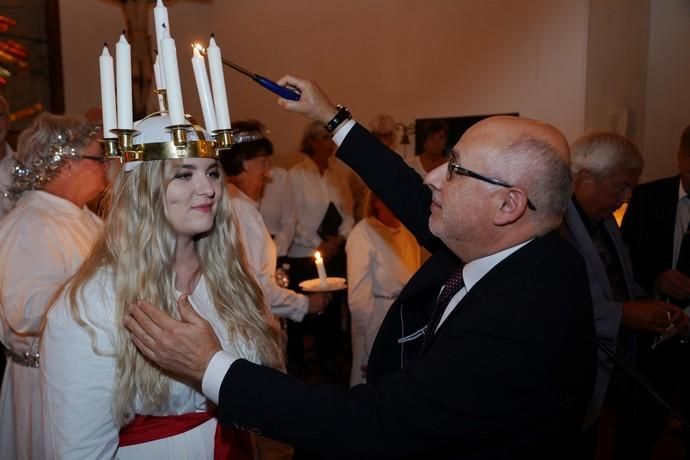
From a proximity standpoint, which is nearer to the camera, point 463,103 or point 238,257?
point 238,257

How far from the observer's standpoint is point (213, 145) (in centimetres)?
154

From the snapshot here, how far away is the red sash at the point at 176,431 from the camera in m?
1.53

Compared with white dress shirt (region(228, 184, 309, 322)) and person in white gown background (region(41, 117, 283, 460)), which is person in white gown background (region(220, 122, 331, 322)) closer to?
white dress shirt (region(228, 184, 309, 322))

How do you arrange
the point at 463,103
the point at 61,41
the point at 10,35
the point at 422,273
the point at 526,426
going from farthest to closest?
the point at 61,41 < the point at 10,35 < the point at 463,103 < the point at 422,273 < the point at 526,426

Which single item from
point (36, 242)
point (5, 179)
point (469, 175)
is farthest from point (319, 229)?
point (469, 175)

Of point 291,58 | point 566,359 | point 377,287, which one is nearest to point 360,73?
point 291,58

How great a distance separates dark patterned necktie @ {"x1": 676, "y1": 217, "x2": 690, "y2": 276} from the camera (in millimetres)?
2734

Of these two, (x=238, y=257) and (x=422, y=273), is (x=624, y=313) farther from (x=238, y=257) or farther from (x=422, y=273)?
(x=238, y=257)

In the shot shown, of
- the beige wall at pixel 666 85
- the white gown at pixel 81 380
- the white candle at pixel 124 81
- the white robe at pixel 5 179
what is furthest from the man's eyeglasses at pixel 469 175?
the beige wall at pixel 666 85

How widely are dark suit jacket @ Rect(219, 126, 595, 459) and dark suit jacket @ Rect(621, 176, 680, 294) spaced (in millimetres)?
1842

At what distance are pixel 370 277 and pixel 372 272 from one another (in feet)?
0.14

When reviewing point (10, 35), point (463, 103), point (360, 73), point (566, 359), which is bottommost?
point (566, 359)

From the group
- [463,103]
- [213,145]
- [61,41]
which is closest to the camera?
[213,145]

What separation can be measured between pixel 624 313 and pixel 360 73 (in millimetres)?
4531
